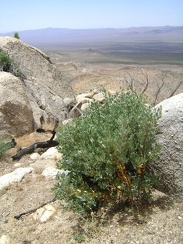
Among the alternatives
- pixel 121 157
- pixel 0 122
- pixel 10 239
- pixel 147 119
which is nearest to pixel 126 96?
pixel 147 119

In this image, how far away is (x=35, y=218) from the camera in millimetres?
5406

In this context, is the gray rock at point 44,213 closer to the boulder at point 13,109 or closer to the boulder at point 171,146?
the boulder at point 171,146

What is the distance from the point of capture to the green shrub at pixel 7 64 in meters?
11.6

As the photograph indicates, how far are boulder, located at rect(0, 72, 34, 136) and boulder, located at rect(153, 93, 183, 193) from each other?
579 cm

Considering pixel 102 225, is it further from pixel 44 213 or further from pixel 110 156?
pixel 44 213

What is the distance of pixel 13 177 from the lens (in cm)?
682

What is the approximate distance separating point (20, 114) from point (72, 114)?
3.12 metres

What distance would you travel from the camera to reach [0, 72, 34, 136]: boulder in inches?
378

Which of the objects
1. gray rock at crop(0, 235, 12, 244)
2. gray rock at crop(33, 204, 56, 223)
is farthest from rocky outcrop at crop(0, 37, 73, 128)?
gray rock at crop(0, 235, 12, 244)

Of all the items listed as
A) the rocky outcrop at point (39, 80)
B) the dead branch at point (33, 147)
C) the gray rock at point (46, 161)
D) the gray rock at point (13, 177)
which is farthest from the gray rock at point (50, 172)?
the rocky outcrop at point (39, 80)

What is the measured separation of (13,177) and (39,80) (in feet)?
22.7

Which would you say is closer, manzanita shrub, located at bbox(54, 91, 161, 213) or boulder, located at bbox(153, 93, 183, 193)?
manzanita shrub, located at bbox(54, 91, 161, 213)

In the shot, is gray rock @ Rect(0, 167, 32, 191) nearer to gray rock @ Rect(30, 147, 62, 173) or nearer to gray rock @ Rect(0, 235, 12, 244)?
gray rock @ Rect(30, 147, 62, 173)

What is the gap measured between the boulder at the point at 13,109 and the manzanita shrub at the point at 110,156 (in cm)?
487
